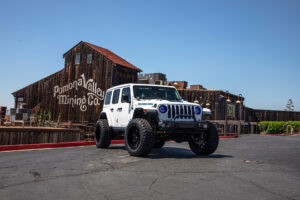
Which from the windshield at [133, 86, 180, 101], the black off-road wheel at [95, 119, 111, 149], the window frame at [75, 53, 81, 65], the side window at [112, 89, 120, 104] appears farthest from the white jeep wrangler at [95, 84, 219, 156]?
the window frame at [75, 53, 81, 65]

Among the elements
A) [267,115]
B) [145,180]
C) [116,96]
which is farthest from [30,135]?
[267,115]

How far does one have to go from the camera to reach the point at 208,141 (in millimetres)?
7977

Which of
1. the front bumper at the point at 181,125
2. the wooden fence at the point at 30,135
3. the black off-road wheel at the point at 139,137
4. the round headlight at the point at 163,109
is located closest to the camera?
the black off-road wheel at the point at 139,137

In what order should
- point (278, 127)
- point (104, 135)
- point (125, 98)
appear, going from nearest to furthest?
point (125, 98), point (104, 135), point (278, 127)

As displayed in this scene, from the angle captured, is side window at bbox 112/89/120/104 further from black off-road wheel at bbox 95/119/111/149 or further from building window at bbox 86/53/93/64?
building window at bbox 86/53/93/64

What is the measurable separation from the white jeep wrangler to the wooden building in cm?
1870

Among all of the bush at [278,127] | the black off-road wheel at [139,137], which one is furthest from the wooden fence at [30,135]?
the bush at [278,127]

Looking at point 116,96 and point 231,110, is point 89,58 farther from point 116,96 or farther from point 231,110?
point 116,96

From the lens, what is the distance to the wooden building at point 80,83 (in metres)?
28.0

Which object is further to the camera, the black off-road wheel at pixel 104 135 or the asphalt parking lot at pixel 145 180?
the black off-road wheel at pixel 104 135

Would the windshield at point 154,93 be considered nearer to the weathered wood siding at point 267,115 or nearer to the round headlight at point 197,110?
the round headlight at point 197,110

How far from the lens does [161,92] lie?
9.06 meters

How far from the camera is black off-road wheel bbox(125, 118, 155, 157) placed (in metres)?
7.07

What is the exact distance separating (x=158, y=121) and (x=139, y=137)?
635mm
